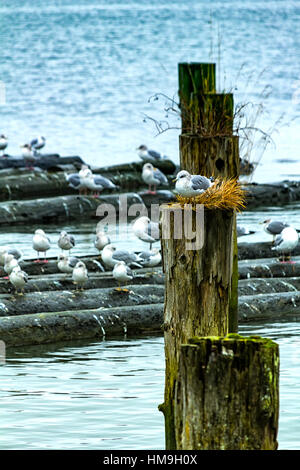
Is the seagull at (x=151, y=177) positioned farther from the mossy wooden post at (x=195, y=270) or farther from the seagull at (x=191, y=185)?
the mossy wooden post at (x=195, y=270)

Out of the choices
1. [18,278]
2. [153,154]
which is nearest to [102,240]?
[18,278]

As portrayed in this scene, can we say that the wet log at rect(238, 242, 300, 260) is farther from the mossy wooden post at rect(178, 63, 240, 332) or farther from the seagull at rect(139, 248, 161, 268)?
the mossy wooden post at rect(178, 63, 240, 332)

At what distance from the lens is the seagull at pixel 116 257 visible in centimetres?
1418

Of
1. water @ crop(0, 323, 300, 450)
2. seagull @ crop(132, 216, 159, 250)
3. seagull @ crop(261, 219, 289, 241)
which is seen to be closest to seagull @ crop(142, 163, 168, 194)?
seagull @ crop(261, 219, 289, 241)

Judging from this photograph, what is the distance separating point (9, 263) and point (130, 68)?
50968 mm

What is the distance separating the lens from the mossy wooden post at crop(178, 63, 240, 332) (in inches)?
419

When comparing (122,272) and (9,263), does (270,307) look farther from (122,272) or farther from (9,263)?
(9,263)

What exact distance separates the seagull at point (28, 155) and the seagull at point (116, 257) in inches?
388

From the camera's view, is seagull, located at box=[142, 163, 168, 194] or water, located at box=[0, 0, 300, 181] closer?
seagull, located at box=[142, 163, 168, 194]

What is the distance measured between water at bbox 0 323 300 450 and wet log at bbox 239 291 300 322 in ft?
0.99

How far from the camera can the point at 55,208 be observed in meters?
20.5

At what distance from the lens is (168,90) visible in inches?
1951
